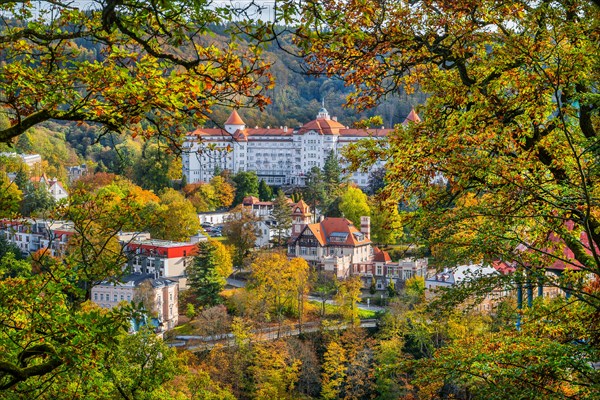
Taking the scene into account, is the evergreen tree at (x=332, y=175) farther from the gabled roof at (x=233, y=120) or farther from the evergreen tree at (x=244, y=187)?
the gabled roof at (x=233, y=120)

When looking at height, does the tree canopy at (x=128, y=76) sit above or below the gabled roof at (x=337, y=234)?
above

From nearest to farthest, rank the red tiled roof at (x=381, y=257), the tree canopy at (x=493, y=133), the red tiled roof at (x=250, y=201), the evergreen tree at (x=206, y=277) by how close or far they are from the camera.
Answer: the tree canopy at (x=493, y=133), the evergreen tree at (x=206, y=277), the red tiled roof at (x=381, y=257), the red tiled roof at (x=250, y=201)

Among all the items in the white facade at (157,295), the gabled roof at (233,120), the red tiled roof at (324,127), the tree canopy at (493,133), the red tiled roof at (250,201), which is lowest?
the white facade at (157,295)

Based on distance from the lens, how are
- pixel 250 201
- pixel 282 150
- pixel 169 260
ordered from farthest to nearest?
1. pixel 282 150
2. pixel 250 201
3. pixel 169 260

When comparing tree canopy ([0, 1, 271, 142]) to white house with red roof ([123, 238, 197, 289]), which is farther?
white house with red roof ([123, 238, 197, 289])

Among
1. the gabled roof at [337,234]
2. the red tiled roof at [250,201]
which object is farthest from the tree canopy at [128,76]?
the red tiled roof at [250,201]

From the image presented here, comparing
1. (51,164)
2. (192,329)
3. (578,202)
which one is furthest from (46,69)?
(51,164)

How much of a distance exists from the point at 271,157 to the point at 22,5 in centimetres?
6041

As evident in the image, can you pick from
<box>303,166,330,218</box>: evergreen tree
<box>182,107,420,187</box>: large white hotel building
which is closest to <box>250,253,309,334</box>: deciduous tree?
<box>303,166,330,218</box>: evergreen tree

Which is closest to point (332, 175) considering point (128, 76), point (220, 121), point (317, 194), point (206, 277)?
point (317, 194)

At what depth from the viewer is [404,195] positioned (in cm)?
539

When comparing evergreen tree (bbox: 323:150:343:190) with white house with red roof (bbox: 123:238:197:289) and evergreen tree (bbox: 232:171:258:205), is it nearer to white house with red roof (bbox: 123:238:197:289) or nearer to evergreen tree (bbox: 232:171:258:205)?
evergreen tree (bbox: 232:171:258:205)

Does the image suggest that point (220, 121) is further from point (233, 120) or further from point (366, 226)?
point (366, 226)

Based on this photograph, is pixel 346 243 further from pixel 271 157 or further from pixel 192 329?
pixel 271 157
